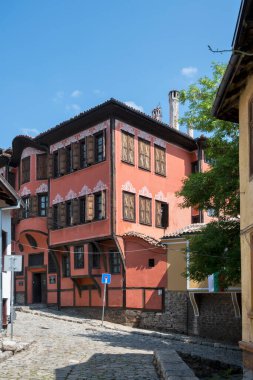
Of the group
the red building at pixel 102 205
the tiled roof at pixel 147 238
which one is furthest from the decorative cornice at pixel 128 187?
the tiled roof at pixel 147 238

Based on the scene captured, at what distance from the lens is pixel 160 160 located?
31.3 m

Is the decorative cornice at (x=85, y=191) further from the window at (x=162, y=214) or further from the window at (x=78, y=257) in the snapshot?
the window at (x=162, y=214)

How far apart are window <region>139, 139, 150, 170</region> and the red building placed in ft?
0.17

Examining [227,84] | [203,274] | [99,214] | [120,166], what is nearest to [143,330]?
[99,214]

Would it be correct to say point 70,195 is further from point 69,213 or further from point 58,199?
point 58,199

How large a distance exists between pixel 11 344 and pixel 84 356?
1994 mm

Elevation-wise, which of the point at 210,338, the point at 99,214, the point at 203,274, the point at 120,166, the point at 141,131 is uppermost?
the point at 141,131

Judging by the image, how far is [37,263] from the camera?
34.9m

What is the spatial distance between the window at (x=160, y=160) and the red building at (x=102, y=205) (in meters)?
0.05

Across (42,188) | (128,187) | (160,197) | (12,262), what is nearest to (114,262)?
(128,187)

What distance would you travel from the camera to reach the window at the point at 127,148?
28719 millimetres

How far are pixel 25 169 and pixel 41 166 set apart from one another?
1.64 metres

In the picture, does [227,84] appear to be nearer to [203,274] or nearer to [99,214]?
[203,274]

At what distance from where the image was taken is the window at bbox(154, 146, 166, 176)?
102ft
